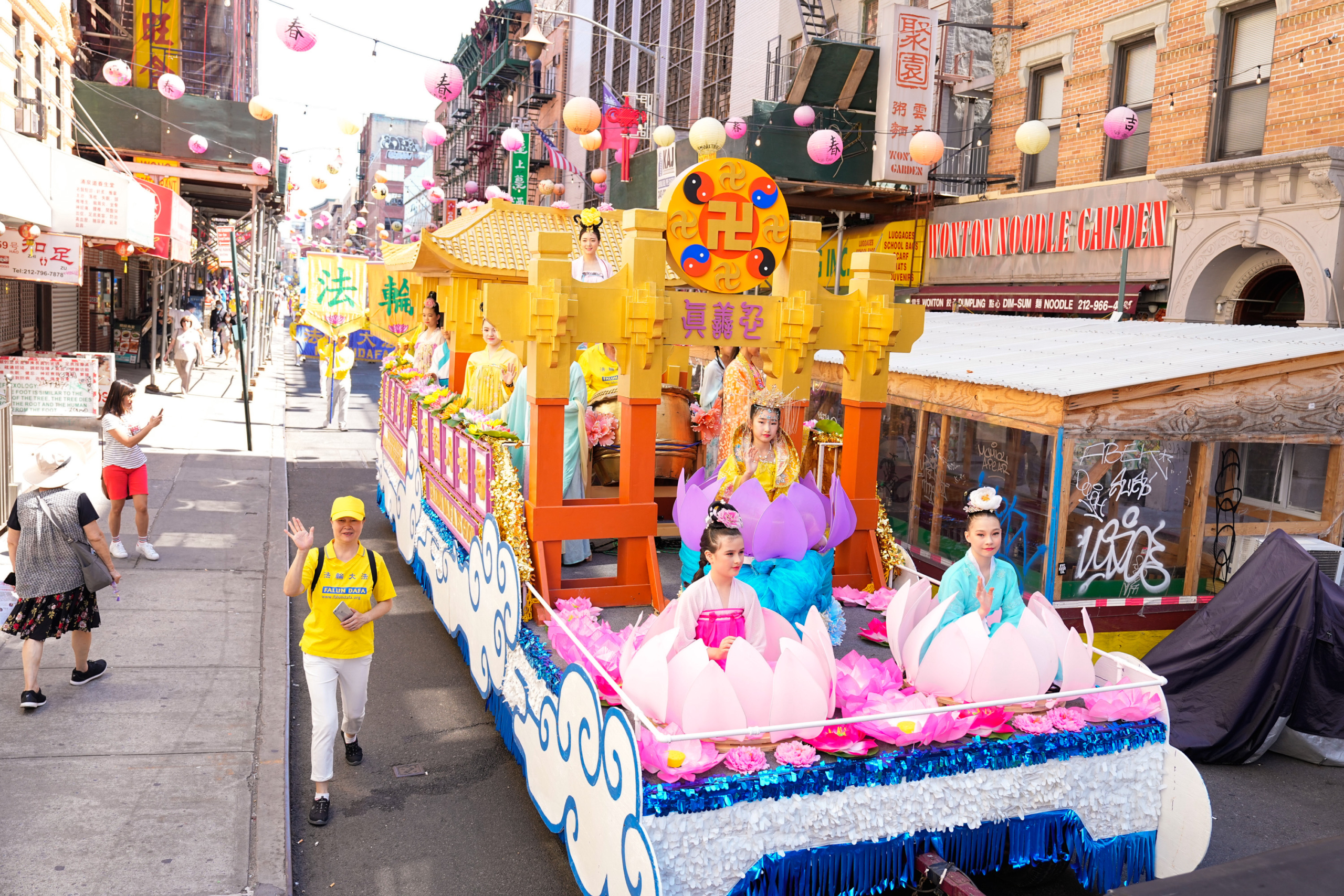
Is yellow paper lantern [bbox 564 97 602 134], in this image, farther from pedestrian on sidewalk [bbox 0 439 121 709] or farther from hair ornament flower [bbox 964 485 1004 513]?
hair ornament flower [bbox 964 485 1004 513]

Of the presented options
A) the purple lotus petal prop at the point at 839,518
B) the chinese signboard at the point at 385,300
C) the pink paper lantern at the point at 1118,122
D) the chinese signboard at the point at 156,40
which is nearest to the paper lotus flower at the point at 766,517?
the purple lotus petal prop at the point at 839,518

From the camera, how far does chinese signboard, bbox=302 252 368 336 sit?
66.3ft

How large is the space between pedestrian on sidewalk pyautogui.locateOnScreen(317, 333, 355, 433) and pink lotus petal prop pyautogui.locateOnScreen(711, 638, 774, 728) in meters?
16.2

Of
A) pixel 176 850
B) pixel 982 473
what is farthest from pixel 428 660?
pixel 982 473

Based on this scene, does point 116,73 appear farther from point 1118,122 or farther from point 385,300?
point 1118,122

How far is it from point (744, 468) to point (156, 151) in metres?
22.7

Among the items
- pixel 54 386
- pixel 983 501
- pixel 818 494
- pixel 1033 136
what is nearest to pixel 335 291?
pixel 54 386

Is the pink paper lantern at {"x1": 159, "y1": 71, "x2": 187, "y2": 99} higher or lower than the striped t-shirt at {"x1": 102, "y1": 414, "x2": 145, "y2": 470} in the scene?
higher

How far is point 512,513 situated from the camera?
6289mm

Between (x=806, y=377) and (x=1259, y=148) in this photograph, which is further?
(x=1259, y=148)

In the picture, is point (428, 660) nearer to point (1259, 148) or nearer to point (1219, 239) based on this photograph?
point (1219, 239)

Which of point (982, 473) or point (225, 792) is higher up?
point (982, 473)

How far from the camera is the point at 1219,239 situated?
1253 centimetres

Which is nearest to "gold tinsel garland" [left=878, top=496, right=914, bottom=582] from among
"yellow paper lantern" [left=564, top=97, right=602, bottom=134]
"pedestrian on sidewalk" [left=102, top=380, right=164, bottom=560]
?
"pedestrian on sidewalk" [left=102, top=380, right=164, bottom=560]
